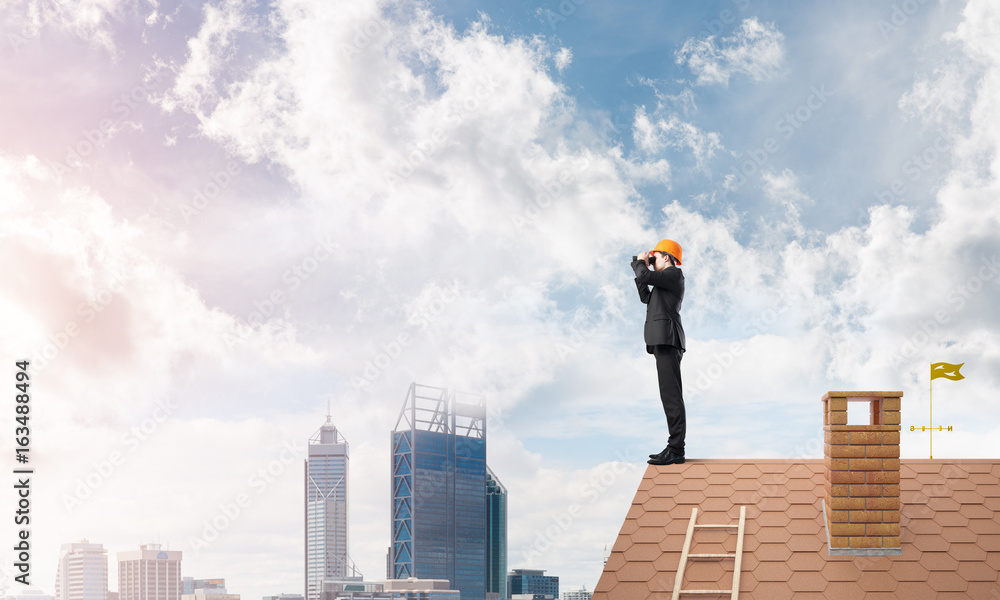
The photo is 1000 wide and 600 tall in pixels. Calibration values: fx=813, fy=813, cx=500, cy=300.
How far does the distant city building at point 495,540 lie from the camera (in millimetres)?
178500

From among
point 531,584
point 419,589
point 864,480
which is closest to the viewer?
point 864,480

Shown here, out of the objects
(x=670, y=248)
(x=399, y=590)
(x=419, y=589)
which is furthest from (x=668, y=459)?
(x=399, y=590)

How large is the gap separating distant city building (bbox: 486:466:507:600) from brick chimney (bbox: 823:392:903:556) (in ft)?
575

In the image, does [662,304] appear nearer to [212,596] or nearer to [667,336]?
[667,336]

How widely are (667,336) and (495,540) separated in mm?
178399

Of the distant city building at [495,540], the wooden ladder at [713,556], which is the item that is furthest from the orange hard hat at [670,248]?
the distant city building at [495,540]

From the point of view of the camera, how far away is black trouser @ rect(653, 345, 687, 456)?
11.2 m

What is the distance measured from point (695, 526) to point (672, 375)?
6.88ft

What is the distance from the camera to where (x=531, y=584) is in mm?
196375

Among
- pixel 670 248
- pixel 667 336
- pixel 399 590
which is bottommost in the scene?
pixel 399 590

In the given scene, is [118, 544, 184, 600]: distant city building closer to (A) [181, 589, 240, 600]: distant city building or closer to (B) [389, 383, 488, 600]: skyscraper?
(A) [181, 589, 240, 600]: distant city building

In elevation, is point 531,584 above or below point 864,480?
below

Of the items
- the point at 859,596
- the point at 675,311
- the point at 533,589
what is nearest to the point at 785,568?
the point at 859,596

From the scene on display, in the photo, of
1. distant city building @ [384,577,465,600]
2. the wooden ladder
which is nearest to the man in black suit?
the wooden ladder
